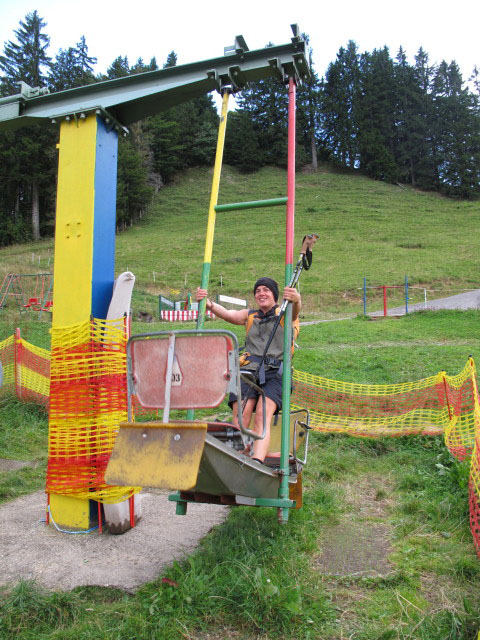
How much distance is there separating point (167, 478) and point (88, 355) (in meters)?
1.76

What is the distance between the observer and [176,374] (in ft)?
8.91

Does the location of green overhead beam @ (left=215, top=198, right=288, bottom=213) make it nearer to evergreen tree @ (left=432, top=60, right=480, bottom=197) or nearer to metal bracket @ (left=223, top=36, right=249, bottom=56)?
metal bracket @ (left=223, top=36, right=249, bottom=56)

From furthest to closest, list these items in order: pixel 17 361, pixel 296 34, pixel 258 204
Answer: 1. pixel 17 361
2. pixel 296 34
3. pixel 258 204

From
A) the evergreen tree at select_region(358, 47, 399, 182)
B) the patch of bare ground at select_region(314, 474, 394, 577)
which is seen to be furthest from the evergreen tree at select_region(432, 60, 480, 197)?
the patch of bare ground at select_region(314, 474, 394, 577)

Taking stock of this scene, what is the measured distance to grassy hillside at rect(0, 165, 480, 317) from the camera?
27.9 m

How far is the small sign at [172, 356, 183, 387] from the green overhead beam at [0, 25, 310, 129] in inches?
93.1

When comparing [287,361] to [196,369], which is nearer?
[196,369]

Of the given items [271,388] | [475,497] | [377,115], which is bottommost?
[475,497]

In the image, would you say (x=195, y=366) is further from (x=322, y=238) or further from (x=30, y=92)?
(x=322, y=238)

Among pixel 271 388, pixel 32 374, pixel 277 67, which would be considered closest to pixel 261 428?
pixel 271 388

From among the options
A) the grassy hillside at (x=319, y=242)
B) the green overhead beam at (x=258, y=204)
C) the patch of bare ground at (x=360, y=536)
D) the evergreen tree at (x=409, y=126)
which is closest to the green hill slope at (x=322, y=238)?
the grassy hillside at (x=319, y=242)

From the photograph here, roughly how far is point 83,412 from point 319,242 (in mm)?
37500

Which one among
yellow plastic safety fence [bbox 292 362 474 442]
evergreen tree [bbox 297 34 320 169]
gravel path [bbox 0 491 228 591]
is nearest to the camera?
gravel path [bbox 0 491 228 591]

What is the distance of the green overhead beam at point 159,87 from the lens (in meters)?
3.92
